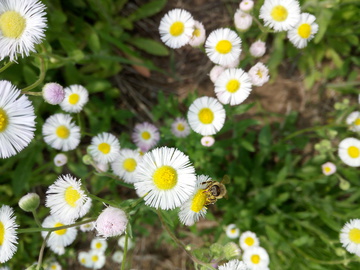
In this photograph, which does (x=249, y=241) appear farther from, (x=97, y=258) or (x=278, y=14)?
(x=278, y=14)

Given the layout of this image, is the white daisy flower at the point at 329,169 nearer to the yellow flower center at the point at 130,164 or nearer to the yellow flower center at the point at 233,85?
the yellow flower center at the point at 233,85

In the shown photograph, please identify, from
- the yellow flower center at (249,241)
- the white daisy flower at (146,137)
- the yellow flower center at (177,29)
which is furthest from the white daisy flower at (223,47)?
the yellow flower center at (249,241)

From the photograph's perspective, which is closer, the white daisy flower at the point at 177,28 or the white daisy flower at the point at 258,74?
the white daisy flower at the point at 258,74

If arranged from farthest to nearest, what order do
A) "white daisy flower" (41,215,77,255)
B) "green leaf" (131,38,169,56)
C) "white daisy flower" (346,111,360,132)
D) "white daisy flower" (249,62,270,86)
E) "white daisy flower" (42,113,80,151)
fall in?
"green leaf" (131,38,169,56) < "white daisy flower" (346,111,360,132) < "white daisy flower" (42,113,80,151) < "white daisy flower" (41,215,77,255) < "white daisy flower" (249,62,270,86)

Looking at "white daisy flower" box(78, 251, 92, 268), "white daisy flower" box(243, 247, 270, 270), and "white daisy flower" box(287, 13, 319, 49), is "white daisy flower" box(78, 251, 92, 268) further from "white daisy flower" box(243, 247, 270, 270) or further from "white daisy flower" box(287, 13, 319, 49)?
"white daisy flower" box(287, 13, 319, 49)

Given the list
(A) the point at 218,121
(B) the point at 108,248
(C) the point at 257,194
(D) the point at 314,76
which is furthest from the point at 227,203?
(D) the point at 314,76

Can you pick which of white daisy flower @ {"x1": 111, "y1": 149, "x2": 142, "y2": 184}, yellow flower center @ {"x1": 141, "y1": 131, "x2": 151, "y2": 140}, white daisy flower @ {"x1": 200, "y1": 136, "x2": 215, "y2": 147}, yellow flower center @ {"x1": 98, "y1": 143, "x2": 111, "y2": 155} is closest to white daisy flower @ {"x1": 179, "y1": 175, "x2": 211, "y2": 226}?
white daisy flower @ {"x1": 200, "y1": 136, "x2": 215, "y2": 147}

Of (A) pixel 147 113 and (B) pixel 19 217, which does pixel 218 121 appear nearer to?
(A) pixel 147 113
